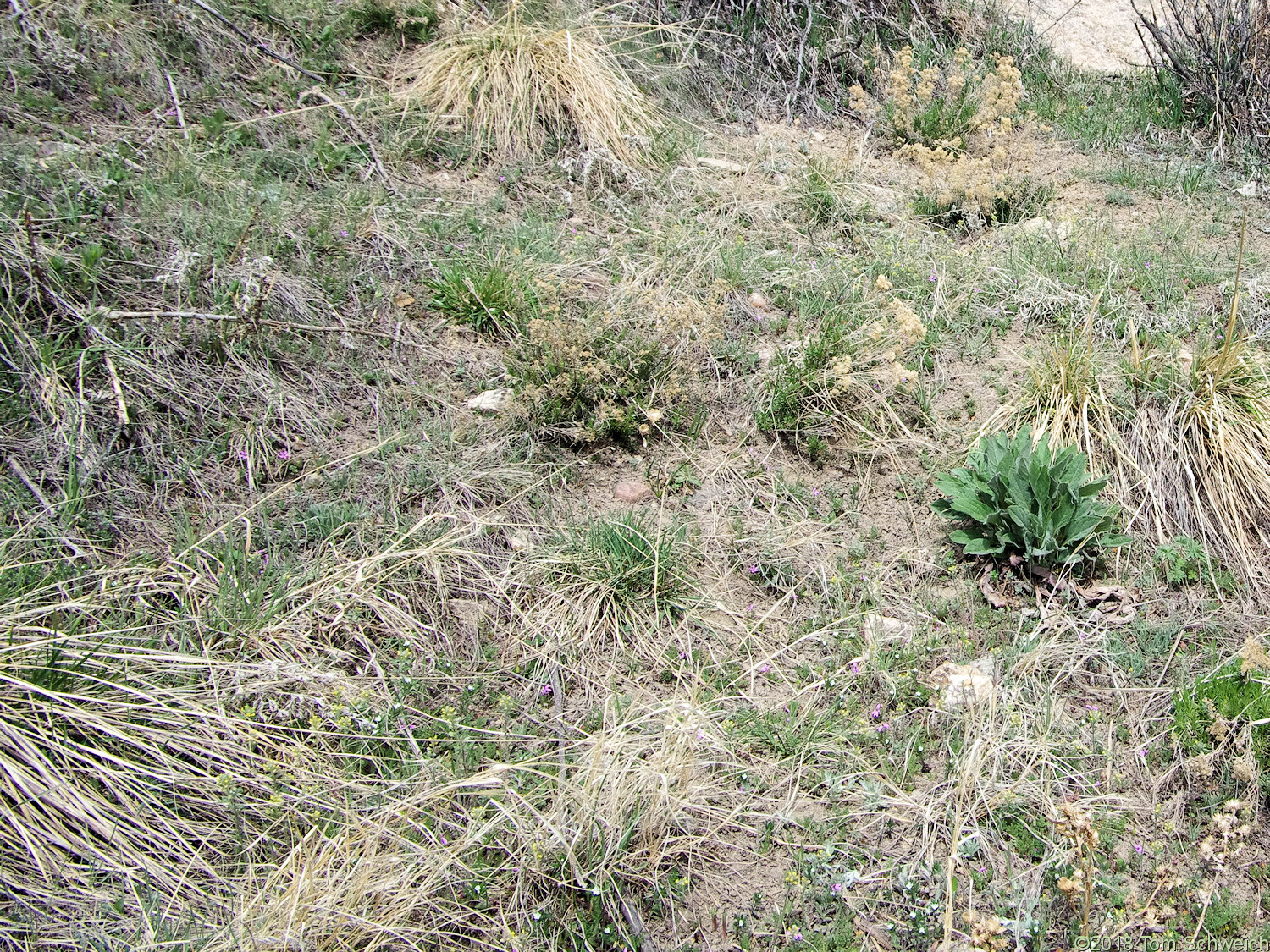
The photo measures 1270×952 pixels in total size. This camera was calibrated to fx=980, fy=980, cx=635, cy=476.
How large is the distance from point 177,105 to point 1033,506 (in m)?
4.39

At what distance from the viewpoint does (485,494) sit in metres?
3.76

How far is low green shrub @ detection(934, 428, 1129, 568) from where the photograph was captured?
3480 millimetres

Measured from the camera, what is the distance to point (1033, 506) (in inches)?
139

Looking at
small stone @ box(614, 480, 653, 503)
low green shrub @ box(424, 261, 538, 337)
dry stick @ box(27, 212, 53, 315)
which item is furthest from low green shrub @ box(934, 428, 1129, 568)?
dry stick @ box(27, 212, 53, 315)

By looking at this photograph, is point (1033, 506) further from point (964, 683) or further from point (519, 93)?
point (519, 93)

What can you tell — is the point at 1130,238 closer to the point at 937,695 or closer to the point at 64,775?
the point at 937,695

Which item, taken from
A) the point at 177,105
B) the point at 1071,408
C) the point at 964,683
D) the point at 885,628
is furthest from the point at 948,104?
the point at 177,105

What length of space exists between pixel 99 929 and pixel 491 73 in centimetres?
447

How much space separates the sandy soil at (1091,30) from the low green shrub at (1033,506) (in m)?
4.42

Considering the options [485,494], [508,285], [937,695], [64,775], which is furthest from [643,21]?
[64,775]

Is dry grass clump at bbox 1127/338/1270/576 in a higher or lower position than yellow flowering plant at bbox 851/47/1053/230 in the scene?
lower

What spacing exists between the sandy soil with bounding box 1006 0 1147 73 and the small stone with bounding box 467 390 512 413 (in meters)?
5.05

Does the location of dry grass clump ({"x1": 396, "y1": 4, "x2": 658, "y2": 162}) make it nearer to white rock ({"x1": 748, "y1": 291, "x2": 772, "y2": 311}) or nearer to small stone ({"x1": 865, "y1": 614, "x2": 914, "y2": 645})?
white rock ({"x1": 748, "y1": 291, "x2": 772, "y2": 311})

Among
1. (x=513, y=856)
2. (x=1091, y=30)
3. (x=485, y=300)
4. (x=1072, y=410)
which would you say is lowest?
(x=513, y=856)
